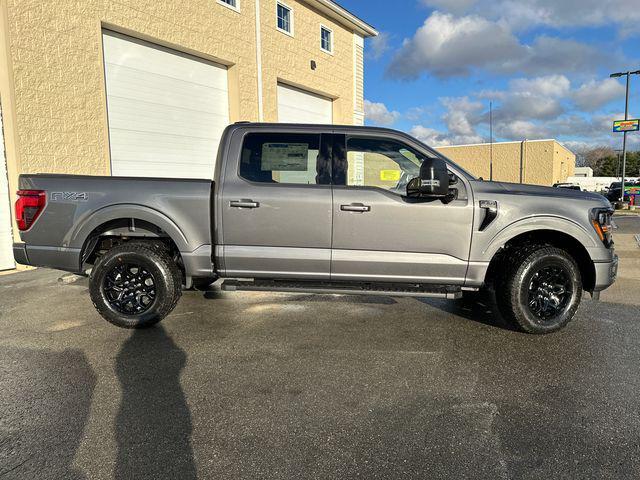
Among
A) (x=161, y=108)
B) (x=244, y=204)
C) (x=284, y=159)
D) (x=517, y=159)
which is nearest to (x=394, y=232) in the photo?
(x=284, y=159)

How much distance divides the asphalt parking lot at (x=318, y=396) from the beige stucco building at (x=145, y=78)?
4188 mm

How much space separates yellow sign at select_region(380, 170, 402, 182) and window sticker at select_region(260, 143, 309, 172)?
0.79 meters

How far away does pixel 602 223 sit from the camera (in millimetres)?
4293

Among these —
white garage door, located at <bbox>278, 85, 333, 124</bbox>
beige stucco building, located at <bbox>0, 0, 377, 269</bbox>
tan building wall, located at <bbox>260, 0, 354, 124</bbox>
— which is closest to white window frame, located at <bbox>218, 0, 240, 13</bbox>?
beige stucco building, located at <bbox>0, 0, 377, 269</bbox>

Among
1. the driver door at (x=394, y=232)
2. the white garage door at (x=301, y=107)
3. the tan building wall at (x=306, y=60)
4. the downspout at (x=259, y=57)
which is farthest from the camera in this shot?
the white garage door at (x=301, y=107)

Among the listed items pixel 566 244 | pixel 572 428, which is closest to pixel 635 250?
pixel 566 244

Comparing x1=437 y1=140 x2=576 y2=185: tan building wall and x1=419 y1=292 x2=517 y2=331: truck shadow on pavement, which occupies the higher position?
x1=437 y1=140 x2=576 y2=185: tan building wall

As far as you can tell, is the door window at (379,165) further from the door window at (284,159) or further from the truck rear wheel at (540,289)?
the truck rear wheel at (540,289)

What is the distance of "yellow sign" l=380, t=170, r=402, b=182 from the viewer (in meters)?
4.40

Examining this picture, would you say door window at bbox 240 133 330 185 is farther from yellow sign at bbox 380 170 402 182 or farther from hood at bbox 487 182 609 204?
hood at bbox 487 182 609 204

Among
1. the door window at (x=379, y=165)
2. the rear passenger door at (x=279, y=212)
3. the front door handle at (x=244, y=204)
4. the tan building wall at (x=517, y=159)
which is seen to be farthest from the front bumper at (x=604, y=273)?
the tan building wall at (x=517, y=159)

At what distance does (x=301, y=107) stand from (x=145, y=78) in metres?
6.29

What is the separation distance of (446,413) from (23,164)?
782cm

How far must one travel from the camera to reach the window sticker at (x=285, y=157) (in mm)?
4527
